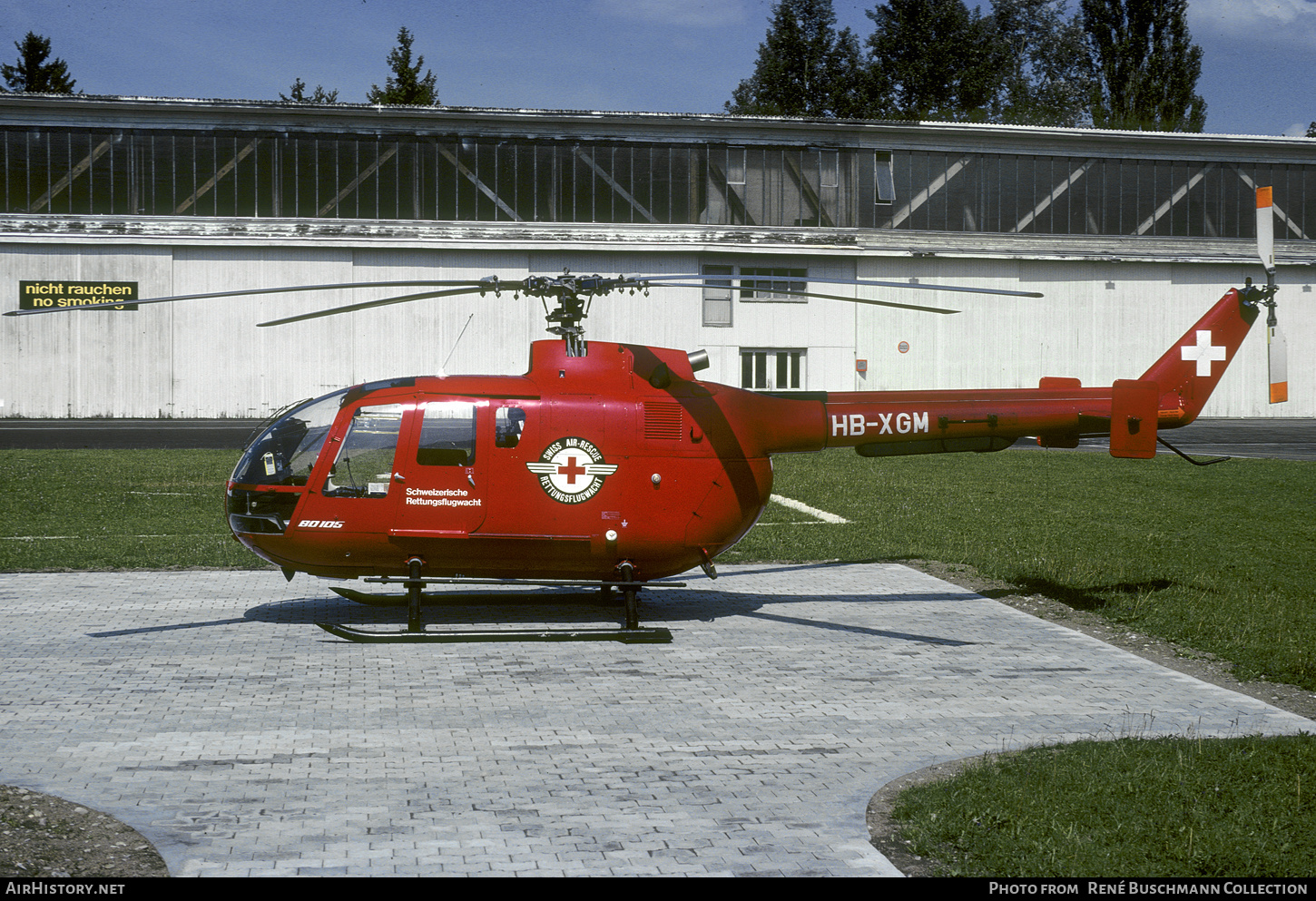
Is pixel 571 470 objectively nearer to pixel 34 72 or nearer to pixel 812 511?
pixel 812 511

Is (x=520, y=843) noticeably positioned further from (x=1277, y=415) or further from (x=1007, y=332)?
(x=1277, y=415)

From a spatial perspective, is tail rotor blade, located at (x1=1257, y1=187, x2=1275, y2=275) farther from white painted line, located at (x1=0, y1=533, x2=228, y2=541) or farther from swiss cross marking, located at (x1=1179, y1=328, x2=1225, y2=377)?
white painted line, located at (x1=0, y1=533, x2=228, y2=541)

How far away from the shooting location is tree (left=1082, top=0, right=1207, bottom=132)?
73312 millimetres

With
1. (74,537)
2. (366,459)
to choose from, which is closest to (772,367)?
(74,537)

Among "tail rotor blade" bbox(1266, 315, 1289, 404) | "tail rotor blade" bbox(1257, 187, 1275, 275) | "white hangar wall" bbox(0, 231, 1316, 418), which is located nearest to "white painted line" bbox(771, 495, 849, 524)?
"tail rotor blade" bbox(1266, 315, 1289, 404)

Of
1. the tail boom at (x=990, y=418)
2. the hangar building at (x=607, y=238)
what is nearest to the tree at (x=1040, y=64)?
the hangar building at (x=607, y=238)

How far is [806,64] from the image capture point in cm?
8244

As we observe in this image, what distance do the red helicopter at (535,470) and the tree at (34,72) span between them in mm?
80577

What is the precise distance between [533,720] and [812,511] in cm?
1283

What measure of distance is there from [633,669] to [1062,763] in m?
3.80

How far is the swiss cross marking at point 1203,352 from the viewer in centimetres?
1285

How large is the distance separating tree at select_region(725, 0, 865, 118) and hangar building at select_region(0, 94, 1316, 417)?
35.8 meters

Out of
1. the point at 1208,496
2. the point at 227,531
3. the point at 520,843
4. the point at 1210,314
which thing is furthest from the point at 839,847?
the point at 1208,496

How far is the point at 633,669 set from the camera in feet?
32.2
